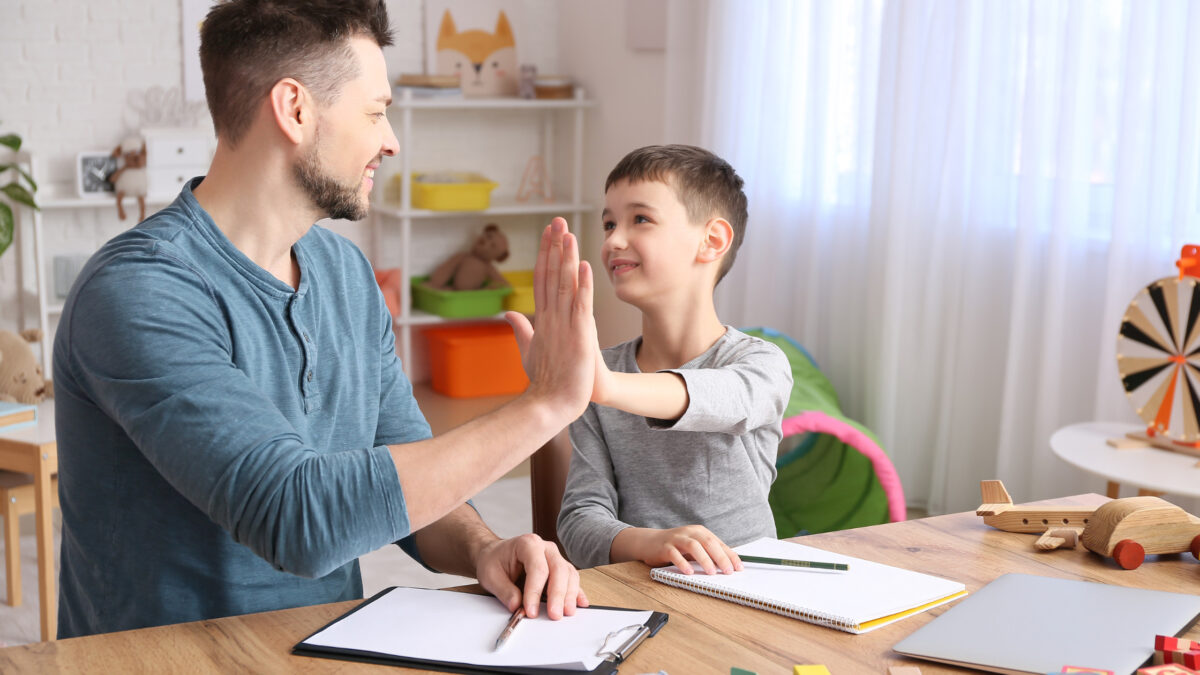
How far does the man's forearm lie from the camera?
4.65 feet

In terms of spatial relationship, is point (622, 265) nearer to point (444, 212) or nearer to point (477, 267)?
point (444, 212)

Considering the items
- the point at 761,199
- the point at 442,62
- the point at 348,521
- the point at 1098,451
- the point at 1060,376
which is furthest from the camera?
the point at 442,62

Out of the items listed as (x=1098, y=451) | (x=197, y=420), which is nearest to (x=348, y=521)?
(x=197, y=420)

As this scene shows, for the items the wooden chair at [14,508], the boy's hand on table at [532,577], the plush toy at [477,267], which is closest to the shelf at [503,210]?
the plush toy at [477,267]

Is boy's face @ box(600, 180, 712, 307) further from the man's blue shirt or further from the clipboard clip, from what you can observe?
the clipboard clip

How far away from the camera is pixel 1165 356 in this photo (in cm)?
260

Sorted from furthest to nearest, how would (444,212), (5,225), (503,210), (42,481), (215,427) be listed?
(503,210), (444,212), (5,225), (42,481), (215,427)

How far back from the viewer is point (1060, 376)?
322 cm

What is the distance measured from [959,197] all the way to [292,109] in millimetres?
2541

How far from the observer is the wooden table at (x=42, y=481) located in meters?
2.72

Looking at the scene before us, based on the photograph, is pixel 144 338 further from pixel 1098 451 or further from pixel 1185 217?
pixel 1185 217

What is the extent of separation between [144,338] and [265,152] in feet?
1.05

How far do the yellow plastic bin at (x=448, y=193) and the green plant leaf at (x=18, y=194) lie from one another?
1546mm

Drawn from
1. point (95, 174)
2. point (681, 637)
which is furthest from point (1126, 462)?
point (95, 174)
